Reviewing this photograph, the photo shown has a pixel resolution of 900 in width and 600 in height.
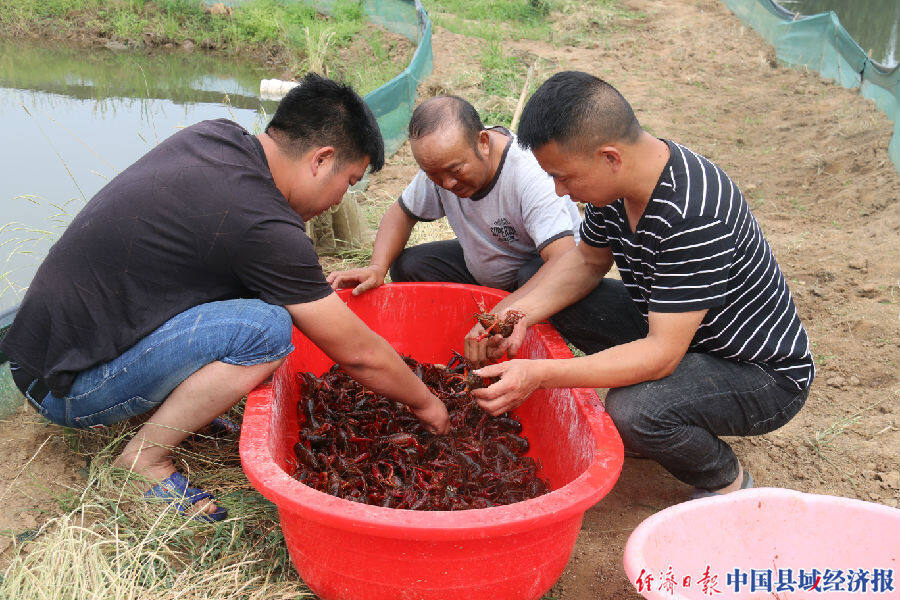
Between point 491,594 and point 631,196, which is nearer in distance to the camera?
point 491,594

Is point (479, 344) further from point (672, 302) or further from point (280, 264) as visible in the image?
point (280, 264)

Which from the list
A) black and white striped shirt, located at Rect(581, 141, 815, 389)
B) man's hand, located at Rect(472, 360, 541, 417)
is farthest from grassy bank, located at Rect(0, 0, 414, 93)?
man's hand, located at Rect(472, 360, 541, 417)

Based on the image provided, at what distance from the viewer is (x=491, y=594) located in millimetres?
2461

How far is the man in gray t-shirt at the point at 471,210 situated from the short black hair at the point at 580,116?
901 millimetres

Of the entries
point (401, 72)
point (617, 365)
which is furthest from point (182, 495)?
point (401, 72)

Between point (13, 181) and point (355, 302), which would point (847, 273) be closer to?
point (355, 302)

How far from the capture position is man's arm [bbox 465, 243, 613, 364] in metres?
3.50

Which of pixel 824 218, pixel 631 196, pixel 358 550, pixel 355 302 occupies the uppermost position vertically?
pixel 631 196

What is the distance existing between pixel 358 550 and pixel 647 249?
1638 millimetres

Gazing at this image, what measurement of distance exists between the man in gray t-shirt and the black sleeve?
1.08m

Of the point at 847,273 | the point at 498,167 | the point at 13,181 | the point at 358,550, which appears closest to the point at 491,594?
the point at 358,550

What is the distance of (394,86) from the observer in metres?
8.48

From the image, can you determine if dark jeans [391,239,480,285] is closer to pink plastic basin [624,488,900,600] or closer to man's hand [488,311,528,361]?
man's hand [488,311,528,361]

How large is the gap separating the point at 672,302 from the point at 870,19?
18.0 m
